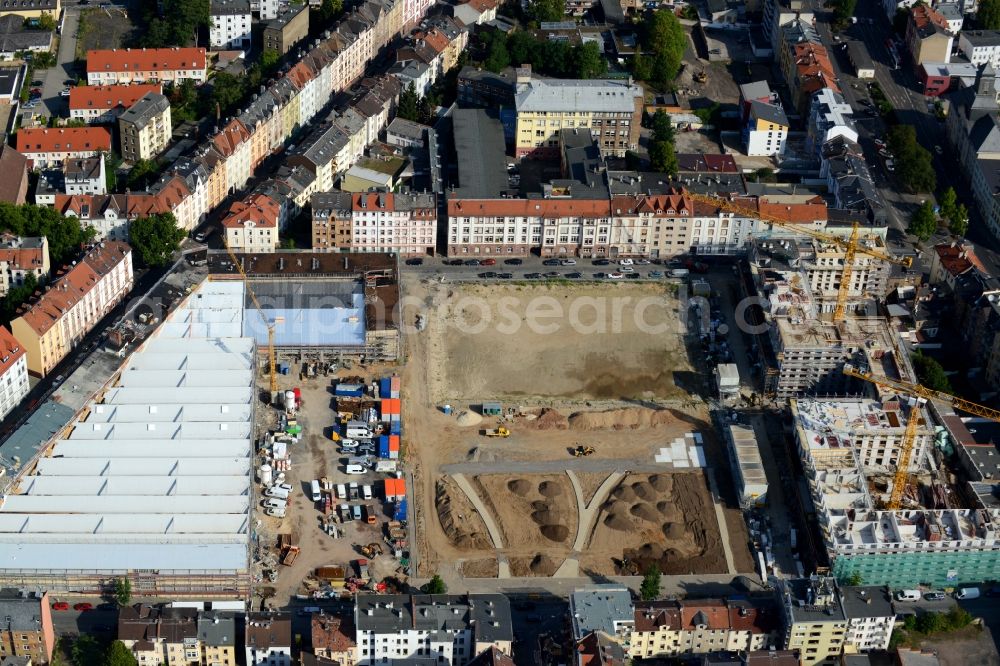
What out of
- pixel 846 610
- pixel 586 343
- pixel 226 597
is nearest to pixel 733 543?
pixel 846 610

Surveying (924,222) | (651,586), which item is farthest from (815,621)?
(924,222)

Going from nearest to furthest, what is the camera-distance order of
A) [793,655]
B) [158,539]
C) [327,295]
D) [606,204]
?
[793,655], [158,539], [327,295], [606,204]

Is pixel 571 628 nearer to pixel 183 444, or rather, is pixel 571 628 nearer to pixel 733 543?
pixel 733 543

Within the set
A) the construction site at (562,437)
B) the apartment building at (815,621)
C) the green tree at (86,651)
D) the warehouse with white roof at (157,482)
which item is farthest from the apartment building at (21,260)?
the apartment building at (815,621)

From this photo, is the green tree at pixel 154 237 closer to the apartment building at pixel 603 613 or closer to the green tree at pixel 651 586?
the apartment building at pixel 603 613

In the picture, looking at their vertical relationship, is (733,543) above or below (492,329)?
below

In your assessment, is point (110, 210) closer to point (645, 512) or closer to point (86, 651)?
point (86, 651)

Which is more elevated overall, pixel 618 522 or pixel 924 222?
pixel 924 222
